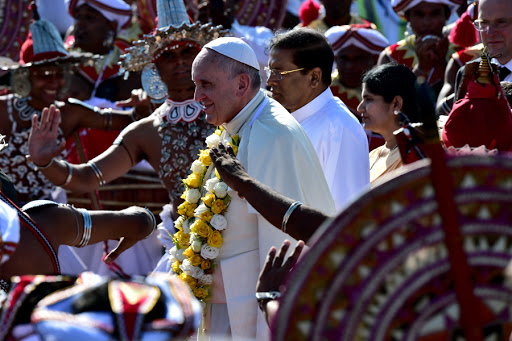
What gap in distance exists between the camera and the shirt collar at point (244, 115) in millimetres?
3959

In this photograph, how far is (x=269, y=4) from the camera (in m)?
9.37

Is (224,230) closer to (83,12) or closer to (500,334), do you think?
(500,334)

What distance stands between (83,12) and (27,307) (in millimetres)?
7409

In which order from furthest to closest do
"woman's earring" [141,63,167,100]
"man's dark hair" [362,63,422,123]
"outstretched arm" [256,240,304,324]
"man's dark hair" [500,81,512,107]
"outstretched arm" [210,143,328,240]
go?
"woman's earring" [141,63,167,100] → "man's dark hair" [362,63,422,123] → "man's dark hair" [500,81,512,107] → "outstretched arm" [210,143,328,240] → "outstretched arm" [256,240,304,324]

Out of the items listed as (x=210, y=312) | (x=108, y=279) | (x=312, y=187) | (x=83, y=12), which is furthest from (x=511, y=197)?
(x=83, y=12)

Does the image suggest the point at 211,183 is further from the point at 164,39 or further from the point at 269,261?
the point at 164,39

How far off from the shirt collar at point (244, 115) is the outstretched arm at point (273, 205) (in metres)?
0.83

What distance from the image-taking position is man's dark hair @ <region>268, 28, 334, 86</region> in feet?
16.2

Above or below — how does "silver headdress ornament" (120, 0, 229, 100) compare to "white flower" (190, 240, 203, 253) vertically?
above

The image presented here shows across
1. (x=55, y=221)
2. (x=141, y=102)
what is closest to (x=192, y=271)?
(x=55, y=221)

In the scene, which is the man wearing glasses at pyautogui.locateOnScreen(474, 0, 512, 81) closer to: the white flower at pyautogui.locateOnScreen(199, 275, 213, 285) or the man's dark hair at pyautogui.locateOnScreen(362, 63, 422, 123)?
the man's dark hair at pyautogui.locateOnScreen(362, 63, 422, 123)

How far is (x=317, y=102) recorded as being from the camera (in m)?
4.89

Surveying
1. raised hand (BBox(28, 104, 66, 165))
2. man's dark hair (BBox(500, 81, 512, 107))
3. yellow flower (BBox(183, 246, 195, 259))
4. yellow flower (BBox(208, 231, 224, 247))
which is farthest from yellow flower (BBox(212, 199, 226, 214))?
raised hand (BBox(28, 104, 66, 165))

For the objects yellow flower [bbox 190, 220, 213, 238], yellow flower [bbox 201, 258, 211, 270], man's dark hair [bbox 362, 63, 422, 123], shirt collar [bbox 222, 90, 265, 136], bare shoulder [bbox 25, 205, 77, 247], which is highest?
man's dark hair [bbox 362, 63, 422, 123]
